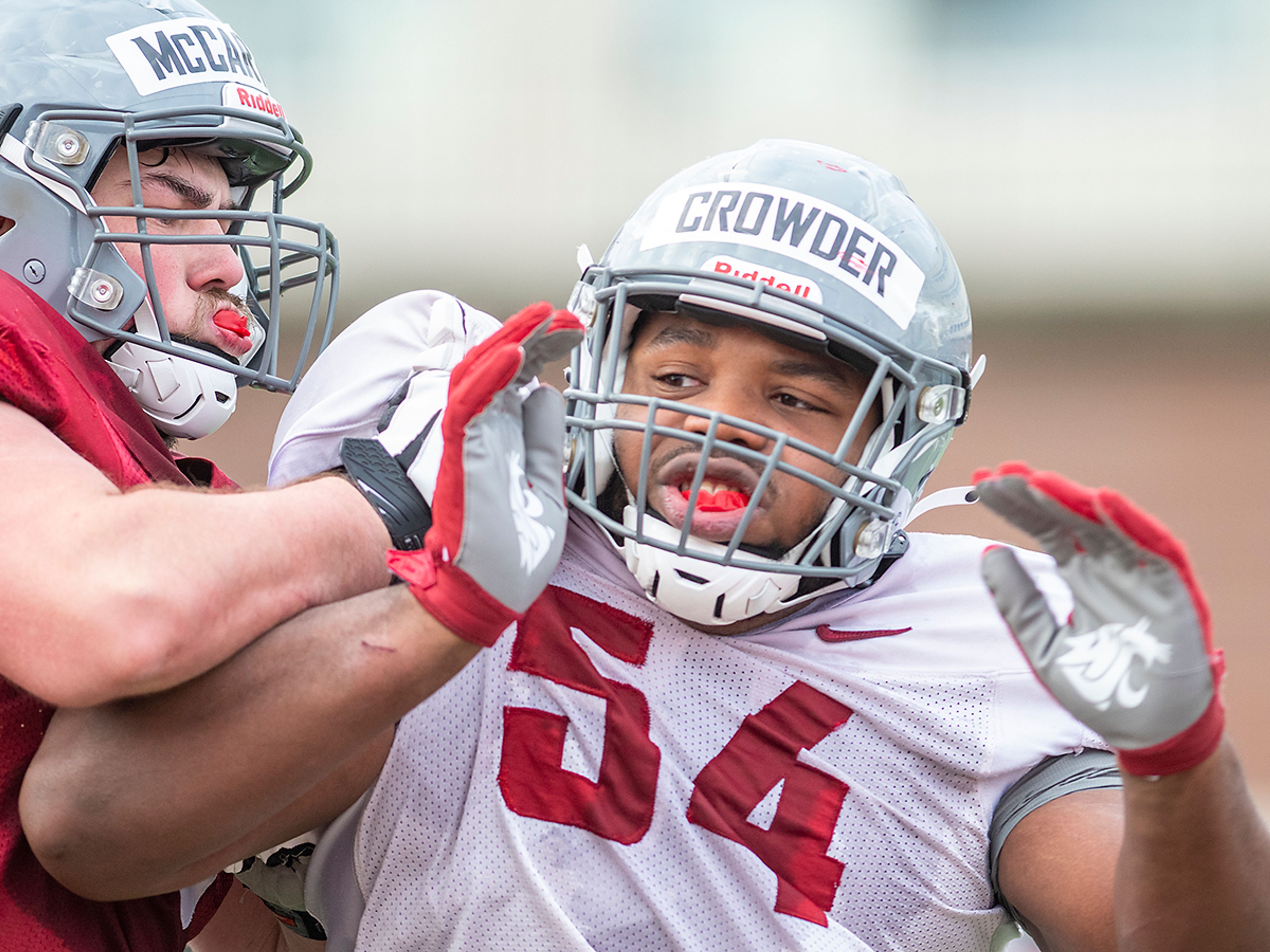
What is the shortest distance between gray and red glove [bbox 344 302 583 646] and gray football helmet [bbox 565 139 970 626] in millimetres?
369

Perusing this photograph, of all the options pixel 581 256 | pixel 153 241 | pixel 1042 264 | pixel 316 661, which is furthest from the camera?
pixel 1042 264

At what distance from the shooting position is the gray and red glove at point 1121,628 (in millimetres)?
1258

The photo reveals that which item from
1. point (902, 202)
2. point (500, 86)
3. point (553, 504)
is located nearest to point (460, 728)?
point (553, 504)

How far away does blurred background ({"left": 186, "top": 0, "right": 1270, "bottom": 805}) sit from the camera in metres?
9.08

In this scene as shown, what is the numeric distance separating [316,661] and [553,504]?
1.02 ft

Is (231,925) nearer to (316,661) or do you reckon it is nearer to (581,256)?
(316,661)

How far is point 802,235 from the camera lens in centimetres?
195

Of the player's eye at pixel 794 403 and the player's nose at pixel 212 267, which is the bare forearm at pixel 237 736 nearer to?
the player's eye at pixel 794 403

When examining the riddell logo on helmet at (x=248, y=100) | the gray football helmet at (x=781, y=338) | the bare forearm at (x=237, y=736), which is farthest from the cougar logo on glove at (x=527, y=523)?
the riddell logo on helmet at (x=248, y=100)

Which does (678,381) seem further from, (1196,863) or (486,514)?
(1196,863)

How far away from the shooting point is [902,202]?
210 centimetres

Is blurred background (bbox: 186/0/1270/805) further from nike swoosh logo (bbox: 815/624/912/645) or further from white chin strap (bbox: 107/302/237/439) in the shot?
nike swoosh logo (bbox: 815/624/912/645)

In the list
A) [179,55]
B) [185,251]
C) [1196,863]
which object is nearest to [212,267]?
[185,251]

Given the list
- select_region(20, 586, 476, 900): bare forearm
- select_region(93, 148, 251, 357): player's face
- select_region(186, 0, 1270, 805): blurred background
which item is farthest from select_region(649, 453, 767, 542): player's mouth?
select_region(186, 0, 1270, 805): blurred background
